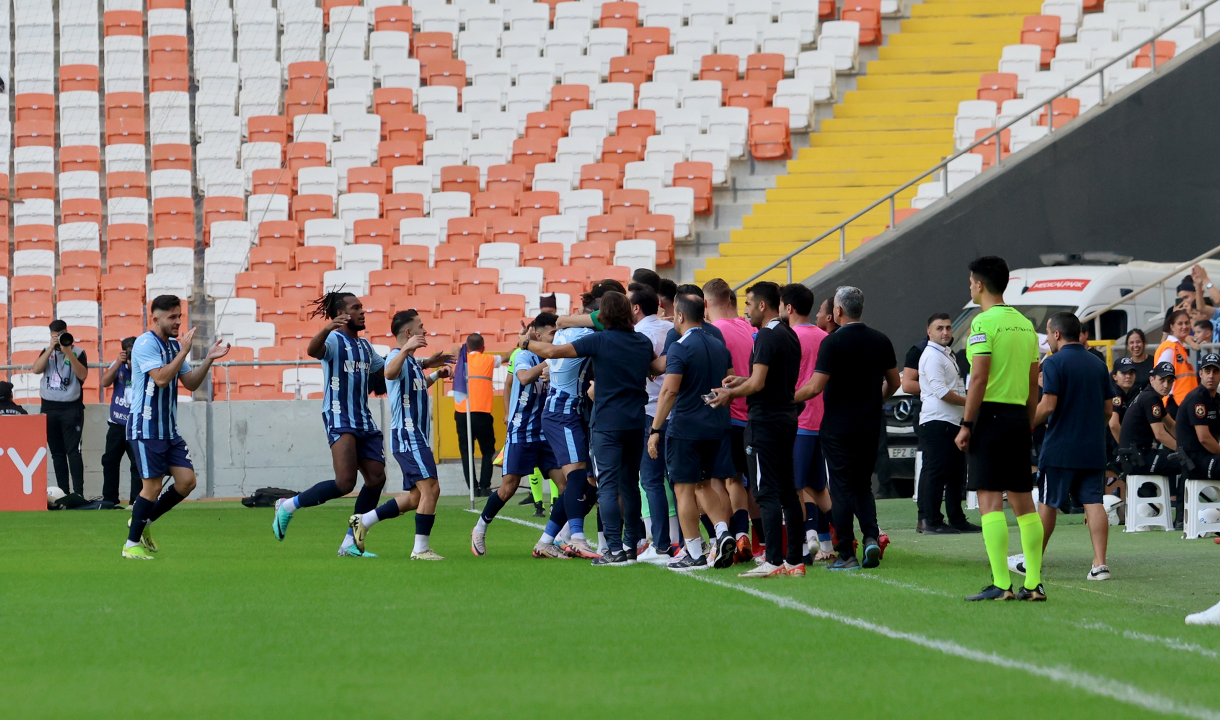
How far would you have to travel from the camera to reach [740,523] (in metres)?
9.70

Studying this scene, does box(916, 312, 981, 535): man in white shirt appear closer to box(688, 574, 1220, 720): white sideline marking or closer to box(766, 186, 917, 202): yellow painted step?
box(688, 574, 1220, 720): white sideline marking

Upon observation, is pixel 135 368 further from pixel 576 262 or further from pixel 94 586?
pixel 576 262

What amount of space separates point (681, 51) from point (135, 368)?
18.4 meters

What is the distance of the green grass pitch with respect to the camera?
4699 millimetres

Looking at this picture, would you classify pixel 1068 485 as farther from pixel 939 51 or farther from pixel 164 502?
pixel 939 51

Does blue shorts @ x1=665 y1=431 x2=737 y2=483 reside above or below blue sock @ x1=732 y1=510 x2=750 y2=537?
above

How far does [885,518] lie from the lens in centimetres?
1386

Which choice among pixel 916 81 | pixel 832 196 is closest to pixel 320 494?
pixel 832 196

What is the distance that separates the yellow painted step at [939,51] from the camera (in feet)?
87.2

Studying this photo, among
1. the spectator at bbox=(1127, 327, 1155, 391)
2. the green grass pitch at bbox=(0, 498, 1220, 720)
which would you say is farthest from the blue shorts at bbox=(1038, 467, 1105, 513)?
the spectator at bbox=(1127, 327, 1155, 391)

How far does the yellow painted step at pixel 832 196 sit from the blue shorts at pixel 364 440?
14.7 metres

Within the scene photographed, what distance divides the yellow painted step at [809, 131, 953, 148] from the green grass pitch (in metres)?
15.7

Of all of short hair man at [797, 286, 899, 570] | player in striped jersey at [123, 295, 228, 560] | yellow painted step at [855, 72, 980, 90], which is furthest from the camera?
yellow painted step at [855, 72, 980, 90]

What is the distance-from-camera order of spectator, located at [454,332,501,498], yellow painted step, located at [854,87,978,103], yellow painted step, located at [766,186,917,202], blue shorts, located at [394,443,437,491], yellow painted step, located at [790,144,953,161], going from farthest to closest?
1. yellow painted step, located at [854,87,978,103]
2. yellow painted step, located at [790,144,953,161]
3. yellow painted step, located at [766,186,917,202]
4. spectator, located at [454,332,501,498]
5. blue shorts, located at [394,443,437,491]
